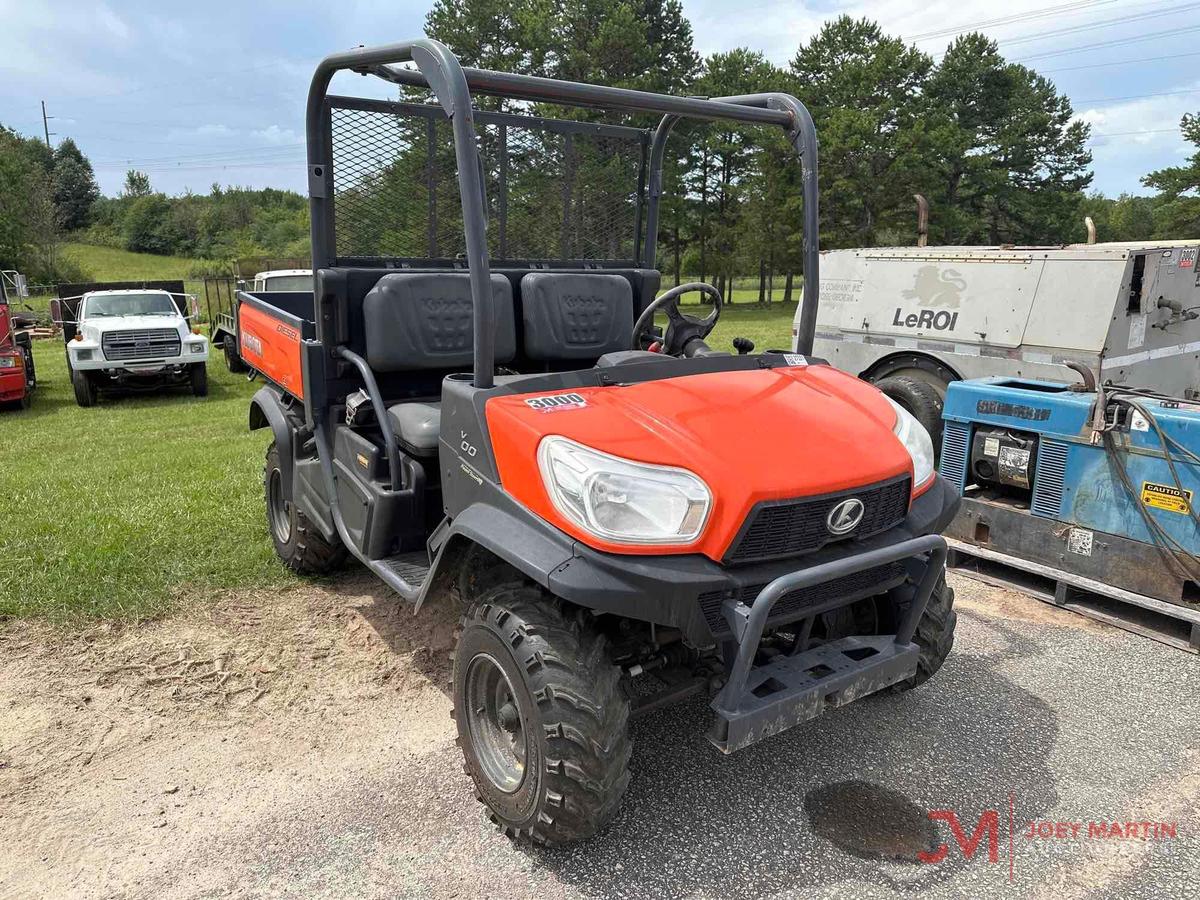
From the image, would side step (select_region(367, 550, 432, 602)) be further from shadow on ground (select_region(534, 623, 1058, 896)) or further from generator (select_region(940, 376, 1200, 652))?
generator (select_region(940, 376, 1200, 652))

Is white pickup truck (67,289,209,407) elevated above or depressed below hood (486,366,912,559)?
below

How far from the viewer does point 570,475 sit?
95.0 inches

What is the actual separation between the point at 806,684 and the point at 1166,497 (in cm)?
275

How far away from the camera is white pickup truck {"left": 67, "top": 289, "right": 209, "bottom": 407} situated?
12.1m

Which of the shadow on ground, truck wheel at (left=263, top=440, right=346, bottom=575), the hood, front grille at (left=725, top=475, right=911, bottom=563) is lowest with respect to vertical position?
the shadow on ground

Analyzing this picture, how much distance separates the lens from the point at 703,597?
2.38 metres

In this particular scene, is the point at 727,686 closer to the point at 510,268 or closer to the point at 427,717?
the point at 427,717

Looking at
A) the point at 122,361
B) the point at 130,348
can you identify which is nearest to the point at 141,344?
the point at 130,348

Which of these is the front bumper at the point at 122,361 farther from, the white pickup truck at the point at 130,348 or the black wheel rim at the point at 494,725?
the black wheel rim at the point at 494,725

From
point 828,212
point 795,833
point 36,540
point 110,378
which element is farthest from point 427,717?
point 828,212

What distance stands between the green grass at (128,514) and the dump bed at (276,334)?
1.21 metres

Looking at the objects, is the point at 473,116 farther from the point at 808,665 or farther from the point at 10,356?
the point at 10,356

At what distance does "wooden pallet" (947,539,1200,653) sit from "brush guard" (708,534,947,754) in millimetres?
2174
